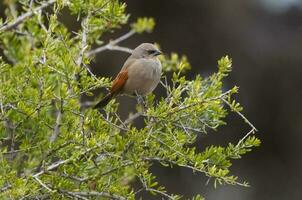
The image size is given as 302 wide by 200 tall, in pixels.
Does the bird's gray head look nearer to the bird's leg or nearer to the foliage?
the bird's leg

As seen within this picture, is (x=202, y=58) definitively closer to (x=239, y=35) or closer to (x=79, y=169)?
(x=239, y=35)

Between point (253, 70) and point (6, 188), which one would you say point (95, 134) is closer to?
point (6, 188)

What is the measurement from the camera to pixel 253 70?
1252cm

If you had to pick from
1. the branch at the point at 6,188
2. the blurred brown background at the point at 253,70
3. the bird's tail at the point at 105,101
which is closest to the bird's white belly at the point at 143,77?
the bird's tail at the point at 105,101

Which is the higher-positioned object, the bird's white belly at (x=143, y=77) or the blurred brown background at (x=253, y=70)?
the bird's white belly at (x=143, y=77)

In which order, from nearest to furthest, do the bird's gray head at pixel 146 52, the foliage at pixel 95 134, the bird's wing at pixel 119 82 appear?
the foliage at pixel 95 134
the bird's wing at pixel 119 82
the bird's gray head at pixel 146 52

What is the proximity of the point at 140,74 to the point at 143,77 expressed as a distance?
2.9 inches

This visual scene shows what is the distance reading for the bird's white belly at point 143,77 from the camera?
15.8 ft

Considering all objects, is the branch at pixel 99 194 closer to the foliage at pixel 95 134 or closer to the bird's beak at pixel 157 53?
the foliage at pixel 95 134

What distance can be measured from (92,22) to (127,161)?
1081 mm

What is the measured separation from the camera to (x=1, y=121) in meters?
3.89

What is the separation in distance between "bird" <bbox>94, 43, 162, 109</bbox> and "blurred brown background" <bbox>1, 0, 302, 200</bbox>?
6622 millimetres

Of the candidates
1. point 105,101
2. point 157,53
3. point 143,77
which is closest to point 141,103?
point 105,101

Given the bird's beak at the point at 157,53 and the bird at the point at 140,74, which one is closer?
the bird at the point at 140,74
